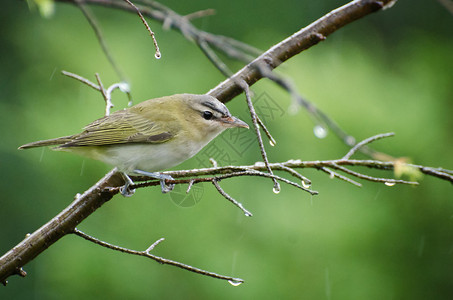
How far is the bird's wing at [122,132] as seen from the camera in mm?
2334

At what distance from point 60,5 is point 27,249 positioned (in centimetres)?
431

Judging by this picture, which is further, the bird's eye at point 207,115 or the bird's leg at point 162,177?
the bird's eye at point 207,115

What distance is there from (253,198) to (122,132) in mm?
1694

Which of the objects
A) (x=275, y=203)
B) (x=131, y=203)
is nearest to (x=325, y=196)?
(x=275, y=203)

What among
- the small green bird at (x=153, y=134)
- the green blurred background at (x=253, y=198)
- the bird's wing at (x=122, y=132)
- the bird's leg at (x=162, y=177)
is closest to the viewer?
the bird's leg at (x=162, y=177)

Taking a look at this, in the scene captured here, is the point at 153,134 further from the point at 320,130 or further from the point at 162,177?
the point at 320,130

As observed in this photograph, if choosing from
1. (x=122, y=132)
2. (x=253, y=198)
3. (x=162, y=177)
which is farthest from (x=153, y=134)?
(x=253, y=198)

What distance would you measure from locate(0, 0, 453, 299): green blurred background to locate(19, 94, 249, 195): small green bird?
1207 millimetres

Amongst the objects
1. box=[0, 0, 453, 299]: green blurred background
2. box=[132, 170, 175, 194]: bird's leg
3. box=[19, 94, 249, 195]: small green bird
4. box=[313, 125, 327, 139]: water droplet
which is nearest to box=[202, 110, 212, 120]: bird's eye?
box=[19, 94, 249, 195]: small green bird

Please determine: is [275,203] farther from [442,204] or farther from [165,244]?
[442,204]

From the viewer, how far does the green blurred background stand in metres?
3.88

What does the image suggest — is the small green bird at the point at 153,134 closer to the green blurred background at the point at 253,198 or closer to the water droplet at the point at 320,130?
the water droplet at the point at 320,130

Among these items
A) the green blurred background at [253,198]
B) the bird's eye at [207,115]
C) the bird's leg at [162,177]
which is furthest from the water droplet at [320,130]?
the green blurred background at [253,198]

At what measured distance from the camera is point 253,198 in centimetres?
394
